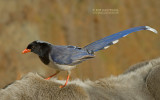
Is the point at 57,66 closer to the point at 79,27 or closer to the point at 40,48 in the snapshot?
the point at 40,48

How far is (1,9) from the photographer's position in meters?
8.27

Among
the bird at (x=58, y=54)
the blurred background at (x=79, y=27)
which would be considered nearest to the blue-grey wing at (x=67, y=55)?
the bird at (x=58, y=54)

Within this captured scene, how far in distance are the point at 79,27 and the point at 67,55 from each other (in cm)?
787

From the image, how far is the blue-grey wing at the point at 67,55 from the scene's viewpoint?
236 cm

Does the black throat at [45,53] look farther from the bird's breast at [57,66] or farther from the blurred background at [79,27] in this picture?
the blurred background at [79,27]

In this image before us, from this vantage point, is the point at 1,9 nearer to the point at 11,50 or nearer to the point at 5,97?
the point at 11,50

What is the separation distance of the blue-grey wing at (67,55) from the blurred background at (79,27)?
483 cm

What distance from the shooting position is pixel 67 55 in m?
2.44

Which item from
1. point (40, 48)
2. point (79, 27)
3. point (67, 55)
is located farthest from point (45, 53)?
point (79, 27)

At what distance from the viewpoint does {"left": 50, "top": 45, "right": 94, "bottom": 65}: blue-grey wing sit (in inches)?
93.0

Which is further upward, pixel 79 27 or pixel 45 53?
pixel 45 53

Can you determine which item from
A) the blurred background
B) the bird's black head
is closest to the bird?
the bird's black head

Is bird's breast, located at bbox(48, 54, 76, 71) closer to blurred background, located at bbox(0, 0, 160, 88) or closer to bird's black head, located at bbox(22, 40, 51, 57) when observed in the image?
bird's black head, located at bbox(22, 40, 51, 57)

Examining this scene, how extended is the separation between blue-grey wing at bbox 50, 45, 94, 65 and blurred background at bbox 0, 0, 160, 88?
4.83 metres
